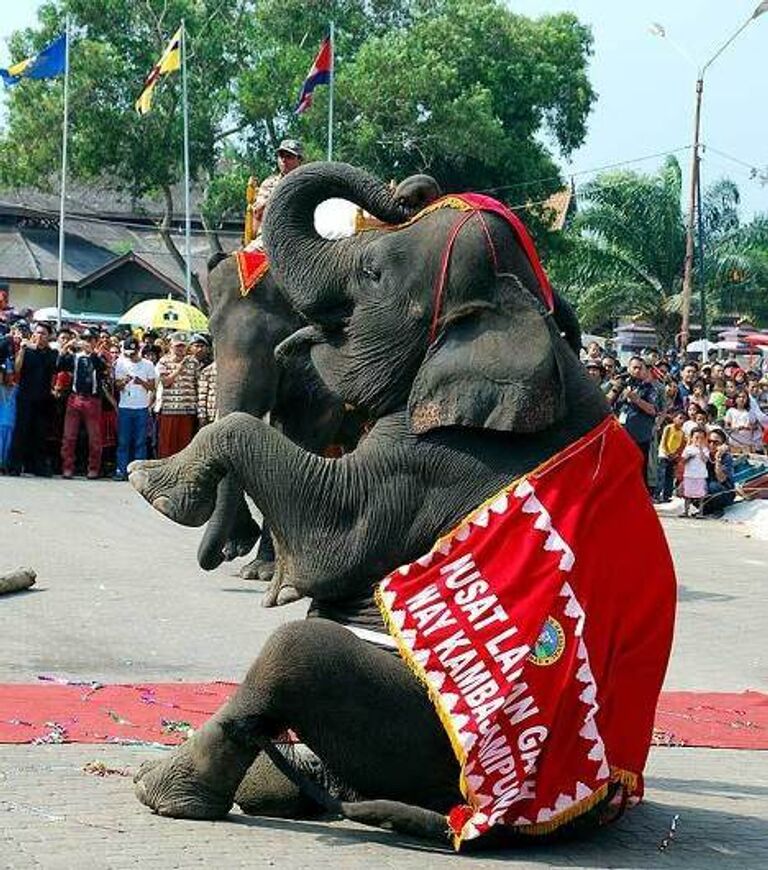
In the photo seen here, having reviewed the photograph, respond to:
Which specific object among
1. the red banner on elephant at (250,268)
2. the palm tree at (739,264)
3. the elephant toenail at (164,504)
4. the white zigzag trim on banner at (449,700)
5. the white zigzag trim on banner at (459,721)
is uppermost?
the palm tree at (739,264)

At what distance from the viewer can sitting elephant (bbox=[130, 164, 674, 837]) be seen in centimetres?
522

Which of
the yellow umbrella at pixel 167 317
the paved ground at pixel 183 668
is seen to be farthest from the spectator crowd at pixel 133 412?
the yellow umbrella at pixel 167 317

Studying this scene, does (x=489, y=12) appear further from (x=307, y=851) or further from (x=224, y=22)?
(x=307, y=851)

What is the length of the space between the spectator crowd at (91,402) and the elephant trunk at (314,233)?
13.9 metres

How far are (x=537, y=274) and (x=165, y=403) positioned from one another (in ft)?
50.5

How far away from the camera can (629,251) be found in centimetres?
4672

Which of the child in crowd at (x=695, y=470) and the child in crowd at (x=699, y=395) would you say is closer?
the child in crowd at (x=695, y=470)

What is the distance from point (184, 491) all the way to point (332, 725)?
0.83 m

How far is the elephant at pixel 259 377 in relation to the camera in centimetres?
858

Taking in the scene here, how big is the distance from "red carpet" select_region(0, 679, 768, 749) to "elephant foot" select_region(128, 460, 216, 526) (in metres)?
1.49

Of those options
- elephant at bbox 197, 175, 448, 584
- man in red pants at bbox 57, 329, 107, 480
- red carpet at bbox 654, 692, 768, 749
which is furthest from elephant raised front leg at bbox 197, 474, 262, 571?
man in red pants at bbox 57, 329, 107, 480

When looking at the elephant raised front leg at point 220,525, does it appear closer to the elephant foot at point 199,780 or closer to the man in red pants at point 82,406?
the elephant foot at point 199,780

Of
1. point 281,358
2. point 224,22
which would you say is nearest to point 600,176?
point 224,22

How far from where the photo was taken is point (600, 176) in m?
49.4
